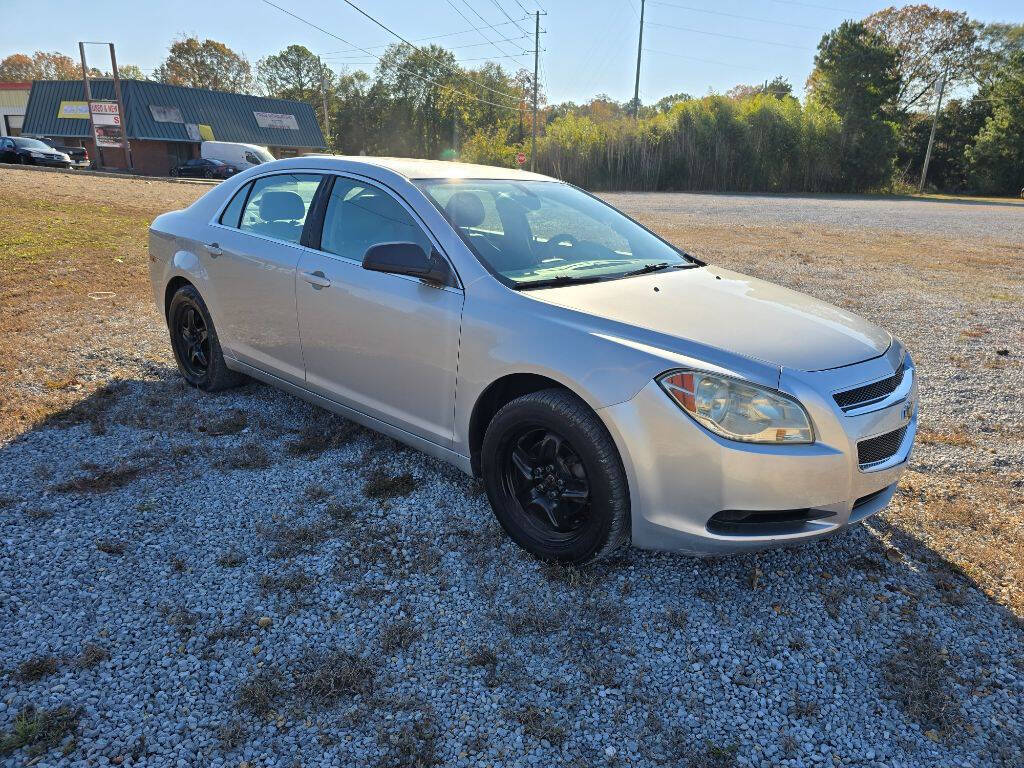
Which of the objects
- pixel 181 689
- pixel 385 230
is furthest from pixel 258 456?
pixel 181 689

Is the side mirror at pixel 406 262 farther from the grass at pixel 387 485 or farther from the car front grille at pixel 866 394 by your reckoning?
the car front grille at pixel 866 394

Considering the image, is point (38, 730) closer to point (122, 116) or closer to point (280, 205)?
point (280, 205)

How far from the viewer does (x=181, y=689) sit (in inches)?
89.9

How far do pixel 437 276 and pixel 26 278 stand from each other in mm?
7631

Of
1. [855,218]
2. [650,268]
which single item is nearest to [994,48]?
[855,218]

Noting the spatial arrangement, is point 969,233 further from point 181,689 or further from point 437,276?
point 181,689

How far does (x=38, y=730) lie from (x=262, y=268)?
2658 mm

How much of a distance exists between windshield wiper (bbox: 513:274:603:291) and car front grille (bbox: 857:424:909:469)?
4.43 feet

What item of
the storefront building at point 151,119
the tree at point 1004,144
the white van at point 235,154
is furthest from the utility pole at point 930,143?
the storefront building at point 151,119

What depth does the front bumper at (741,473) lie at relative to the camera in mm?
2467

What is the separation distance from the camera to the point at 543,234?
12.0ft

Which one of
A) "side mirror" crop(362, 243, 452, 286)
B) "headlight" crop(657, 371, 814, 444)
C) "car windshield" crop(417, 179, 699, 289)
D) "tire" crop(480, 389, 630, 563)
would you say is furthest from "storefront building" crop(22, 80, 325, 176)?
"headlight" crop(657, 371, 814, 444)

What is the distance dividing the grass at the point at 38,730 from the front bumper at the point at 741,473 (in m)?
1.99

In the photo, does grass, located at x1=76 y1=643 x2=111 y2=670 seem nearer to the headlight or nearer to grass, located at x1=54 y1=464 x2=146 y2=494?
grass, located at x1=54 y1=464 x2=146 y2=494
